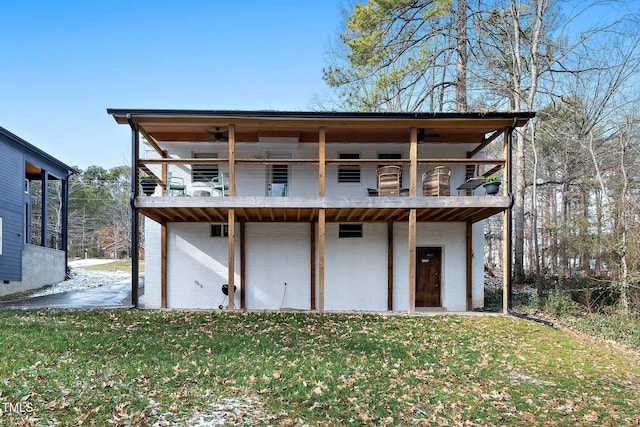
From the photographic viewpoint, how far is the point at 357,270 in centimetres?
1133

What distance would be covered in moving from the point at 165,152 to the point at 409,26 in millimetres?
10278

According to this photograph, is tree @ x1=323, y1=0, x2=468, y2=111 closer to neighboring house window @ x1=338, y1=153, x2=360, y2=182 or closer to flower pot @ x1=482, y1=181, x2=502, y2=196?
neighboring house window @ x1=338, y1=153, x2=360, y2=182

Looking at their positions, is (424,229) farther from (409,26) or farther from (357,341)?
(409,26)

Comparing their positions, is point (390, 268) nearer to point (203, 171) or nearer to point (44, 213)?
point (203, 171)

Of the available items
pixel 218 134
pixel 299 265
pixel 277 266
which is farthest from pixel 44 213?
pixel 299 265

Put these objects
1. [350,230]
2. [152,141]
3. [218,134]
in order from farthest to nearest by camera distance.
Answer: [350,230] → [152,141] → [218,134]

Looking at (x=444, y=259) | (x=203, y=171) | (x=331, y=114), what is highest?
(x=331, y=114)

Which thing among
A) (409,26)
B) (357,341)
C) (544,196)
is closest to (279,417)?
(357,341)

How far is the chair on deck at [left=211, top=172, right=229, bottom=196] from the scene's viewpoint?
33.7 feet

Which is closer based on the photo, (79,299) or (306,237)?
(306,237)

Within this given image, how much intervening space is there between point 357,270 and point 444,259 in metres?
2.65

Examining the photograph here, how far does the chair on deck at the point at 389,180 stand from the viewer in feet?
32.4

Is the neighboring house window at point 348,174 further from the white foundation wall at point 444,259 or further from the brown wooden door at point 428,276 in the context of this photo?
the brown wooden door at point 428,276

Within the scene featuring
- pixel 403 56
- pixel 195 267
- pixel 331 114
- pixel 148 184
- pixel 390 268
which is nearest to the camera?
pixel 331 114
